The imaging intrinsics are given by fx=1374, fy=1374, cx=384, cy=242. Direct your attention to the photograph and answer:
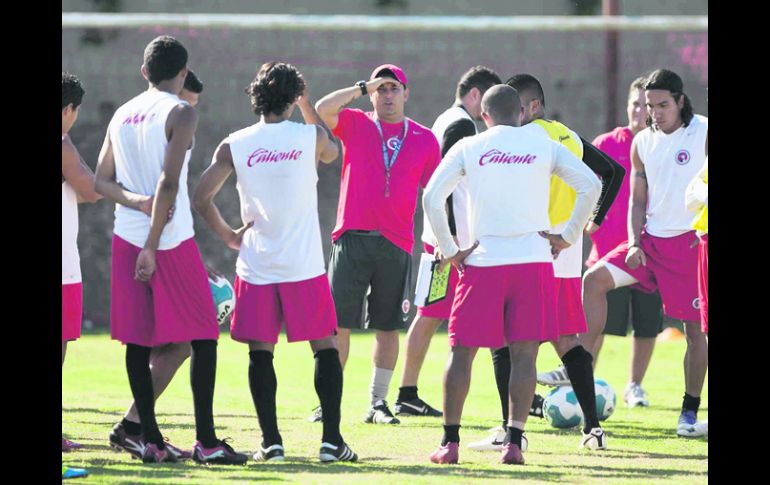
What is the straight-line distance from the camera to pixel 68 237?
286 inches

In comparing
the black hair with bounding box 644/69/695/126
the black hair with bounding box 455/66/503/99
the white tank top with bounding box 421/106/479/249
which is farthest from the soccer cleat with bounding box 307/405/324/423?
the black hair with bounding box 644/69/695/126

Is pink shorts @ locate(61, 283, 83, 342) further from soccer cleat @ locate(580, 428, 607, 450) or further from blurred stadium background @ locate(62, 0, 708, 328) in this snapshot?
blurred stadium background @ locate(62, 0, 708, 328)

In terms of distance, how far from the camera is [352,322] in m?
9.00

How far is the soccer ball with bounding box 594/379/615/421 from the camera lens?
29.2 feet

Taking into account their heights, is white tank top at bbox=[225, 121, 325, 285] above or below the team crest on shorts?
above

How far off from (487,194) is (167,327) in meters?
1.74

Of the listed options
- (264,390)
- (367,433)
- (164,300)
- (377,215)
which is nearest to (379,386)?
(367,433)

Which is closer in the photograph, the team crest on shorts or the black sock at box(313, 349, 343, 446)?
the black sock at box(313, 349, 343, 446)

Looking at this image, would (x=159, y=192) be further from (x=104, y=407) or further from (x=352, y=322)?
(x=104, y=407)

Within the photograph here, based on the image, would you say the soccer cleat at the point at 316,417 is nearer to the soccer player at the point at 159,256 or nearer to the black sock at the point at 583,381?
the black sock at the point at 583,381

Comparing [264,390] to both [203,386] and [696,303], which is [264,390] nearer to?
[203,386]

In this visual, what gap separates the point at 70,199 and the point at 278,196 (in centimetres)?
118

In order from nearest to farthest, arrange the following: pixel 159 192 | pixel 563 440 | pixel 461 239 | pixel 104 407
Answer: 1. pixel 159 192
2. pixel 563 440
3. pixel 461 239
4. pixel 104 407
